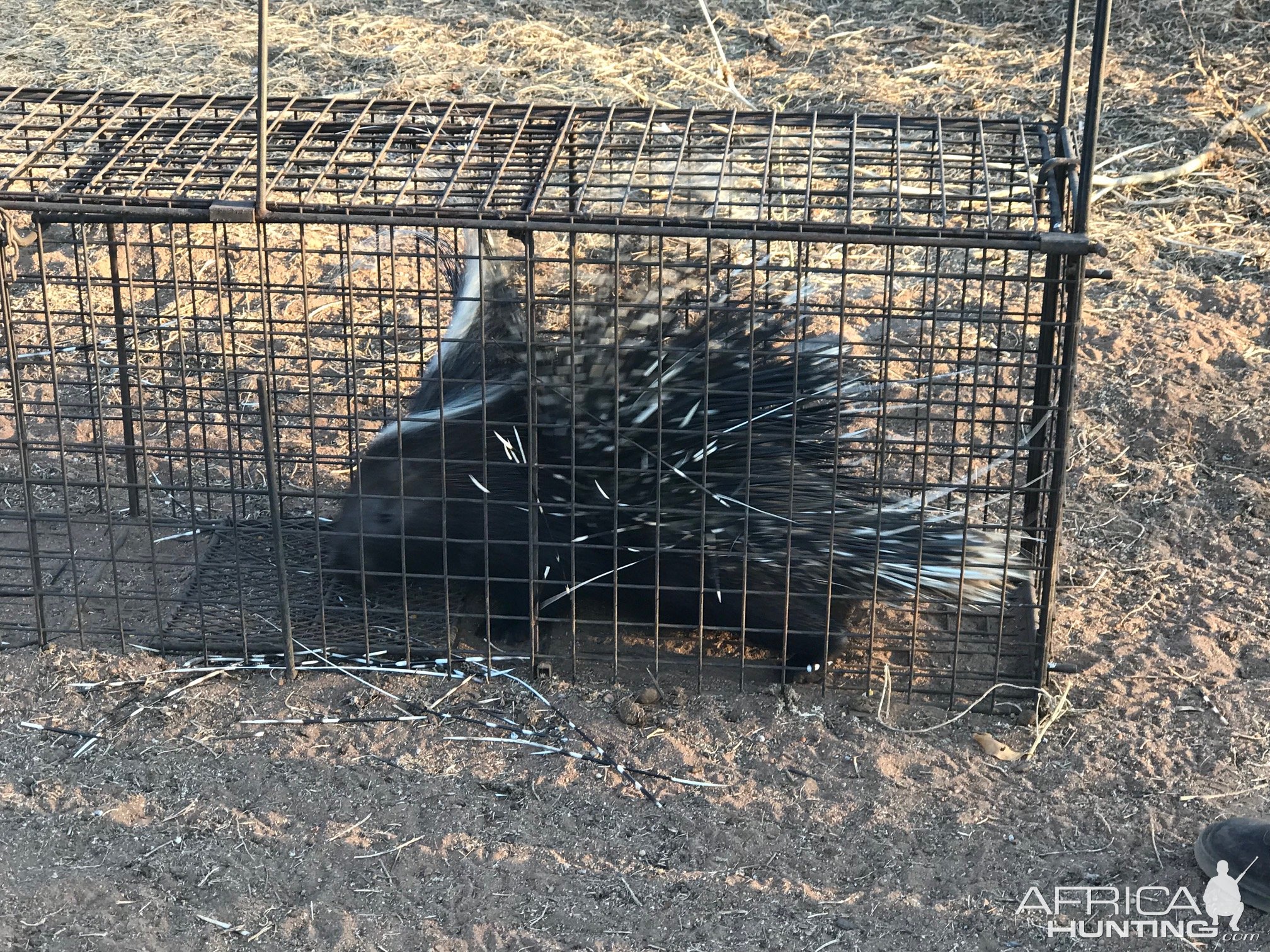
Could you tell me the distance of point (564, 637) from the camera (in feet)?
14.9

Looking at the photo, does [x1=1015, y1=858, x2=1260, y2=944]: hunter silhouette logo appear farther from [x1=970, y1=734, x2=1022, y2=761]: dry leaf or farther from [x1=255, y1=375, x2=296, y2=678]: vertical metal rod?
[x1=255, y1=375, x2=296, y2=678]: vertical metal rod

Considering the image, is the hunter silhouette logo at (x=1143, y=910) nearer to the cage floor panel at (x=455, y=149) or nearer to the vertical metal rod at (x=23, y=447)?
the cage floor panel at (x=455, y=149)

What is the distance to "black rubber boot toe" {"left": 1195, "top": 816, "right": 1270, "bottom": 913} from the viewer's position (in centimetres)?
325

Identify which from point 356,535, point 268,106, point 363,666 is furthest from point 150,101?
point 363,666

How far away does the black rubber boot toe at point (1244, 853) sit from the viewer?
325 centimetres

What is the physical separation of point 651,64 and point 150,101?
534 centimetres

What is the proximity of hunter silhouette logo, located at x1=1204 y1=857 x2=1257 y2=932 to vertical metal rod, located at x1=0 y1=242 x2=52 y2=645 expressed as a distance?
3.38 meters

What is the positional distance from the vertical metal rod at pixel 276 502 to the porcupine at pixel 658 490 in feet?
0.78

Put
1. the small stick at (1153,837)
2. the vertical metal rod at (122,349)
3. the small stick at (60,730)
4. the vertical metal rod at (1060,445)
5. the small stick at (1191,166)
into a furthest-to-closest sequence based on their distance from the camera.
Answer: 1. the small stick at (1191,166)
2. the vertical metal rod at (122,349)
3. the small stick at (60,730)
4. the vertical metal rod at (1060,445)
5. the small stick at (1153,837)

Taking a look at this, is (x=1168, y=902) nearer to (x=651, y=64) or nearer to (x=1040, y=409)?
(x=1040, y=409)

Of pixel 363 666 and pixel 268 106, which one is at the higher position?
pixel 268 106

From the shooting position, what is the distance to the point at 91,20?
32.9 feet

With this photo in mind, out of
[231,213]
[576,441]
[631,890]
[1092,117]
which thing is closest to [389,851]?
[631,890]

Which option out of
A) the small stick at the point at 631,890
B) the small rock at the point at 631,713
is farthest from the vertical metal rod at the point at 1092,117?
the small stick at the point at 631,890
